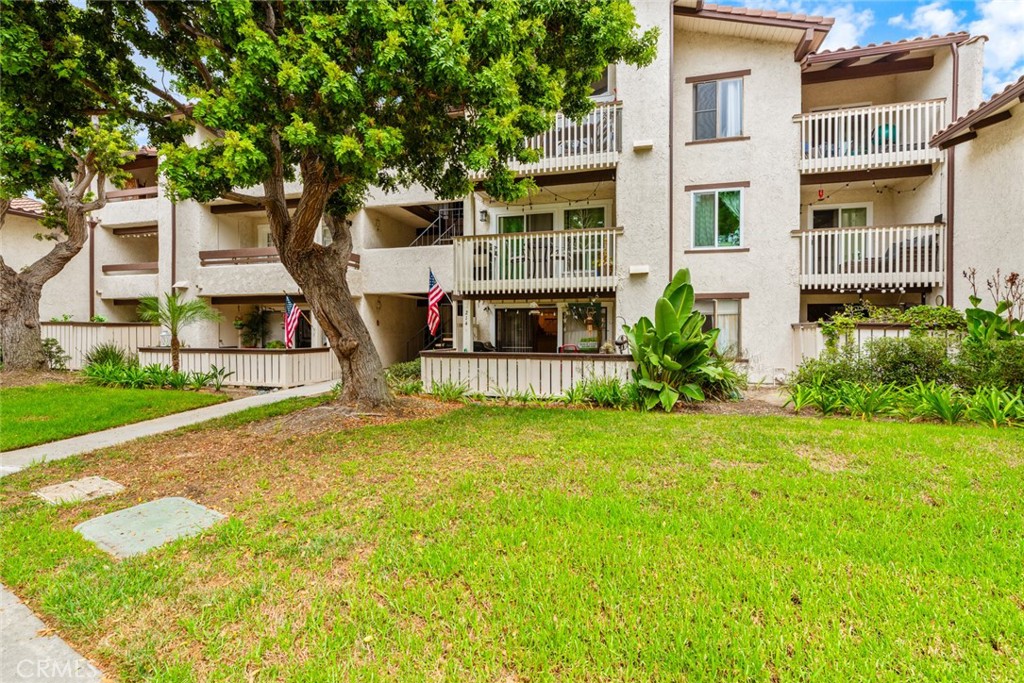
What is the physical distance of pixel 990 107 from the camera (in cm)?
942

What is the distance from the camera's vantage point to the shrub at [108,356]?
13.5m

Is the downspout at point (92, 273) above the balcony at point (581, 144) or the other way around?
the other way around

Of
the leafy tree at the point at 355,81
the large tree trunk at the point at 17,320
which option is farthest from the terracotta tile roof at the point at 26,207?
the leafy tree at the point at 355,81

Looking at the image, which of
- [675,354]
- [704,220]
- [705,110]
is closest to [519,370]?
[675,354]

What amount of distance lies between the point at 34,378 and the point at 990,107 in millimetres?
23331

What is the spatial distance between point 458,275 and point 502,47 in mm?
7653

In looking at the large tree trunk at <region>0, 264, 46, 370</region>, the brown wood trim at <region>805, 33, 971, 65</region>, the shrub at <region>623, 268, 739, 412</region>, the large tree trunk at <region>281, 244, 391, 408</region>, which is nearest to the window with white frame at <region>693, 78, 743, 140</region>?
the brown wood trim at <region>805, 33, 971, 65</region>

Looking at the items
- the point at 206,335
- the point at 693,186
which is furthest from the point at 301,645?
the point at 206,335

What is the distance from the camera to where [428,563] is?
3258 millimetres

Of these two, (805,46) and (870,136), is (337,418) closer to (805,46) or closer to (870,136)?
(805,46)

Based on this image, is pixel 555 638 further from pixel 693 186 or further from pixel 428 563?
pixel 693 186

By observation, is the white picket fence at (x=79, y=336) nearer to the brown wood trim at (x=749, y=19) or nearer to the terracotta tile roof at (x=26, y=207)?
the terracotta tile roof at (x=26, y=207)

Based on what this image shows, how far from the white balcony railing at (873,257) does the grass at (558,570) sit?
777 cm

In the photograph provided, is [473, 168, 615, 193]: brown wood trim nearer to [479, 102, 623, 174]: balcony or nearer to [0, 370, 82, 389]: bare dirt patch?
[479, 102, 623, 174]: balcony
